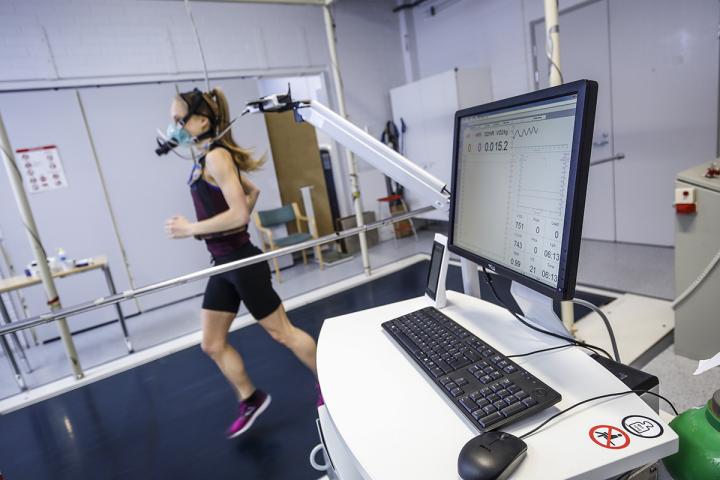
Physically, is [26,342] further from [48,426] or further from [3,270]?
[48,426]

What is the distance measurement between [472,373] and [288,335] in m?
1.29

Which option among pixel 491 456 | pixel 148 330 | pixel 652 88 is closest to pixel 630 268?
pixel 652 88

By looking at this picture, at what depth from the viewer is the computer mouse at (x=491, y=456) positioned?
542 mm

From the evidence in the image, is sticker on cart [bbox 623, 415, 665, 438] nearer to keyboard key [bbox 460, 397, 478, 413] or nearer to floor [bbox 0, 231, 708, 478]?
keyboard key [bbox 460, 397, 478, 413]

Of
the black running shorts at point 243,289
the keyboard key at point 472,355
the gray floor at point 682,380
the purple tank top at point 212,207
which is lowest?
the gray floor at point 682,380

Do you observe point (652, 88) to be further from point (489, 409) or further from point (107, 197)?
point (107, 197)

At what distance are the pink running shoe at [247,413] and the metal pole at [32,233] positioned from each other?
1516 millimetres

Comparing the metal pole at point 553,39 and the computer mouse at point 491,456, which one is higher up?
the metal pole at point 553,39

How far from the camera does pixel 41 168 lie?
3.63 metres

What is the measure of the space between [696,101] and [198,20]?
4.61m

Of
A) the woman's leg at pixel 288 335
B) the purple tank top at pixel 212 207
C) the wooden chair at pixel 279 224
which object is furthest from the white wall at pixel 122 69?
the woman's leg at pixel 288 335

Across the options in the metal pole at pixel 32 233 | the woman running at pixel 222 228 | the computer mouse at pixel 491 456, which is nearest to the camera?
the computer mouse at pixel 491 456

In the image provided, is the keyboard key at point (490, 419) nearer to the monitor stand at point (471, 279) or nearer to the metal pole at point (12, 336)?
the monitor stand at point (471, 279)

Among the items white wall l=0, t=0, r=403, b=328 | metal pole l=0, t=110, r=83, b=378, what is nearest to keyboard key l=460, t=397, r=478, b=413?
metal pole l=0, t=110, r=83, b=378
